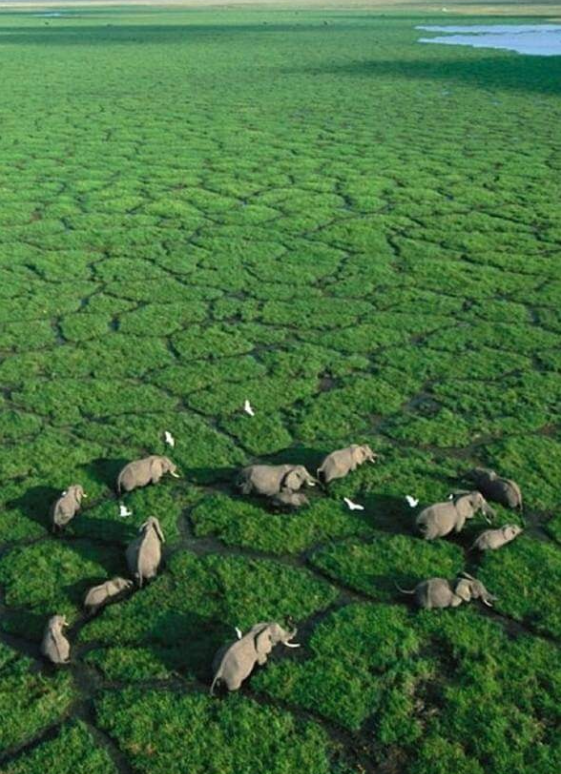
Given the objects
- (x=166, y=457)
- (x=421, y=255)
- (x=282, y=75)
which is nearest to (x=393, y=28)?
(x=282, y=75)

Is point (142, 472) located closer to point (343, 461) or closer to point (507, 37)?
point (343, 461)

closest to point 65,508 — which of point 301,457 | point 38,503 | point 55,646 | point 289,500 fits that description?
point 38,503

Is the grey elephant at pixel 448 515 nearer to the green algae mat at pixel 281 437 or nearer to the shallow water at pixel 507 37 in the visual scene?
the green algae mat at pixel 281 437

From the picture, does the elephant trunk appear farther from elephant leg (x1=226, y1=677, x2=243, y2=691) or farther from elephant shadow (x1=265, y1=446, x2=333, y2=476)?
elephant shadow (x1=265, y1=446, x2=333, y2=476)

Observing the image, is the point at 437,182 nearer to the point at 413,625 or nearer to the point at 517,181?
the point at 517,181

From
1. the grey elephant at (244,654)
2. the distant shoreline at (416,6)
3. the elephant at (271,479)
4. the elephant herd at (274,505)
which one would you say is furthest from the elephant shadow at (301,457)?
the distant shoreline at (416,6)

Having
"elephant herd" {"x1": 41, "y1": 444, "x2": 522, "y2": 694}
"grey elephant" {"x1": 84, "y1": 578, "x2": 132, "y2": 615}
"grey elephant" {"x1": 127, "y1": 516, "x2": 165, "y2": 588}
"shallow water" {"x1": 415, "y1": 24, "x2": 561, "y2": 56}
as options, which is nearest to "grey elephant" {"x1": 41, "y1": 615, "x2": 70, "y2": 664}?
"elephant herd" {"x1": 41, "y1": 444, "x2": 522, "y2": 694}
